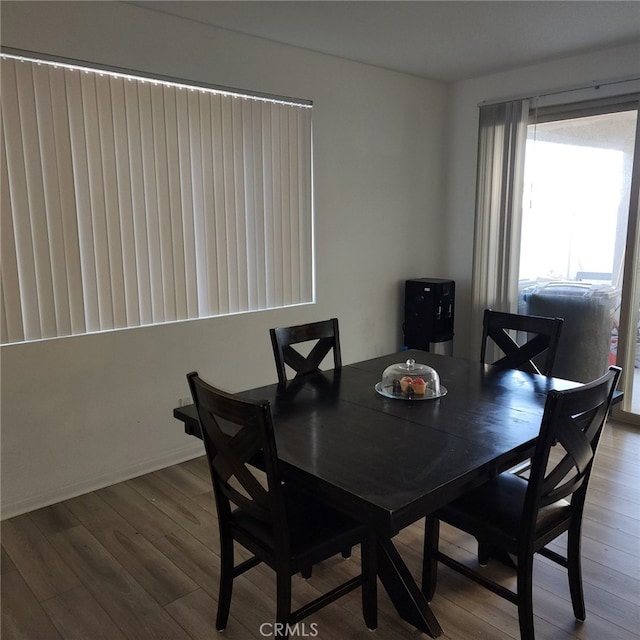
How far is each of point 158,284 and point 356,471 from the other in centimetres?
205

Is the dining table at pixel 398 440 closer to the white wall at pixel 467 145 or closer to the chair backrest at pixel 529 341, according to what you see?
the chair backrest at pixel 529 341

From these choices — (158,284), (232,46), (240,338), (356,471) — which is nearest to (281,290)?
(240,338)

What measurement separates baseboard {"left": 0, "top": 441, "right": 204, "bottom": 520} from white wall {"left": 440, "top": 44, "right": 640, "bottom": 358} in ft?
8.58

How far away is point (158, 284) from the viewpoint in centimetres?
322

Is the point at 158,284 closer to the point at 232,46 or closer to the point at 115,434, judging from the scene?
the point at 115,434

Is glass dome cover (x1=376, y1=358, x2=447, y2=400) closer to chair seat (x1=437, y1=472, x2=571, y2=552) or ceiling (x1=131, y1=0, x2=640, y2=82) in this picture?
→ chair seat (x1=437, y1=472, x2=571, y2=552)

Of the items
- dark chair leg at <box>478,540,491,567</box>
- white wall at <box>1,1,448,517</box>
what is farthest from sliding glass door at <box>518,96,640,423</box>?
dark chair leg at <box>478,540,491,567</box>

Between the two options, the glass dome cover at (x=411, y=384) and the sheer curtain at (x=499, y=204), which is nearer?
the glass dome cover at (x=411, y=384)

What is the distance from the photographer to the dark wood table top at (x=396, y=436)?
1.49m

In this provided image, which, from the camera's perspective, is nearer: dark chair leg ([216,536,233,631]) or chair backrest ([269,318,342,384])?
dark chair leg ([216,536,233,631])

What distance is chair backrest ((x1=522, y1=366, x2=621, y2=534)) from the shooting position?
5.28 feet

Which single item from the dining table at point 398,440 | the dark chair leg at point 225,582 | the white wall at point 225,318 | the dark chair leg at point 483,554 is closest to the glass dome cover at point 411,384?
the dining table at point 398,440

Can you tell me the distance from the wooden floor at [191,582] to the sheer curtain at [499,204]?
191cm

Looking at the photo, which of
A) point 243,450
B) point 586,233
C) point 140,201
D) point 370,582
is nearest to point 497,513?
point 370,582
